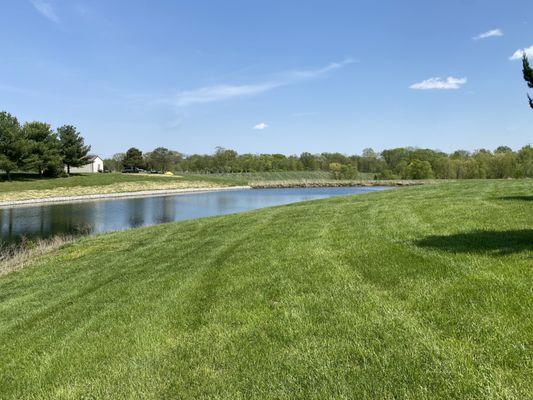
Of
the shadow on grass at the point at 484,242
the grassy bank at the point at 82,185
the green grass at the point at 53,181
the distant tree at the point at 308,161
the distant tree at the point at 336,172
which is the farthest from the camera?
the distant tree at the point at 308,161

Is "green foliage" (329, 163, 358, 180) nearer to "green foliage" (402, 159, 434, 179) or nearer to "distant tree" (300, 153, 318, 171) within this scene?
"green foliage" (402, 159, 434, 179)

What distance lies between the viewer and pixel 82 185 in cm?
6419

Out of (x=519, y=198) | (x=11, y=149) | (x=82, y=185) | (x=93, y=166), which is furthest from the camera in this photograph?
(x=93, y=166)

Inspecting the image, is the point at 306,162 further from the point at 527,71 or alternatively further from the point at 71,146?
the point at 527,71

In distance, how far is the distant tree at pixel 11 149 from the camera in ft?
192

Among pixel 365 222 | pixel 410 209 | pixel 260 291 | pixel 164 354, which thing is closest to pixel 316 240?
pixel 365 222

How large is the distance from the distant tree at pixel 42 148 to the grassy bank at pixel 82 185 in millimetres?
2194

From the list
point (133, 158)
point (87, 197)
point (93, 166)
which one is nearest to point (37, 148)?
point (87, 197)

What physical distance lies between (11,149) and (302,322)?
66473 millimetres

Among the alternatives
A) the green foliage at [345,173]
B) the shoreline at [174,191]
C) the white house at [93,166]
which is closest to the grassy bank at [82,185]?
the shoreline at [174,191]

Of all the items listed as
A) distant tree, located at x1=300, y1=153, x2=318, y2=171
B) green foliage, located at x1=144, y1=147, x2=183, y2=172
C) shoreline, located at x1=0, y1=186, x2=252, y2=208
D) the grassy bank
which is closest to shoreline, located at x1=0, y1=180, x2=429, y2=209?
shoreline, located at x1=0, y1=186, x2=252, y2=208

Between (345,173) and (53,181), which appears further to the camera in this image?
(345,173)

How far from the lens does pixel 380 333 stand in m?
4.54

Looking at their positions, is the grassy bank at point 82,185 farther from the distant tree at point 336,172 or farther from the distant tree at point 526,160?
the distant tree at point 526,160
